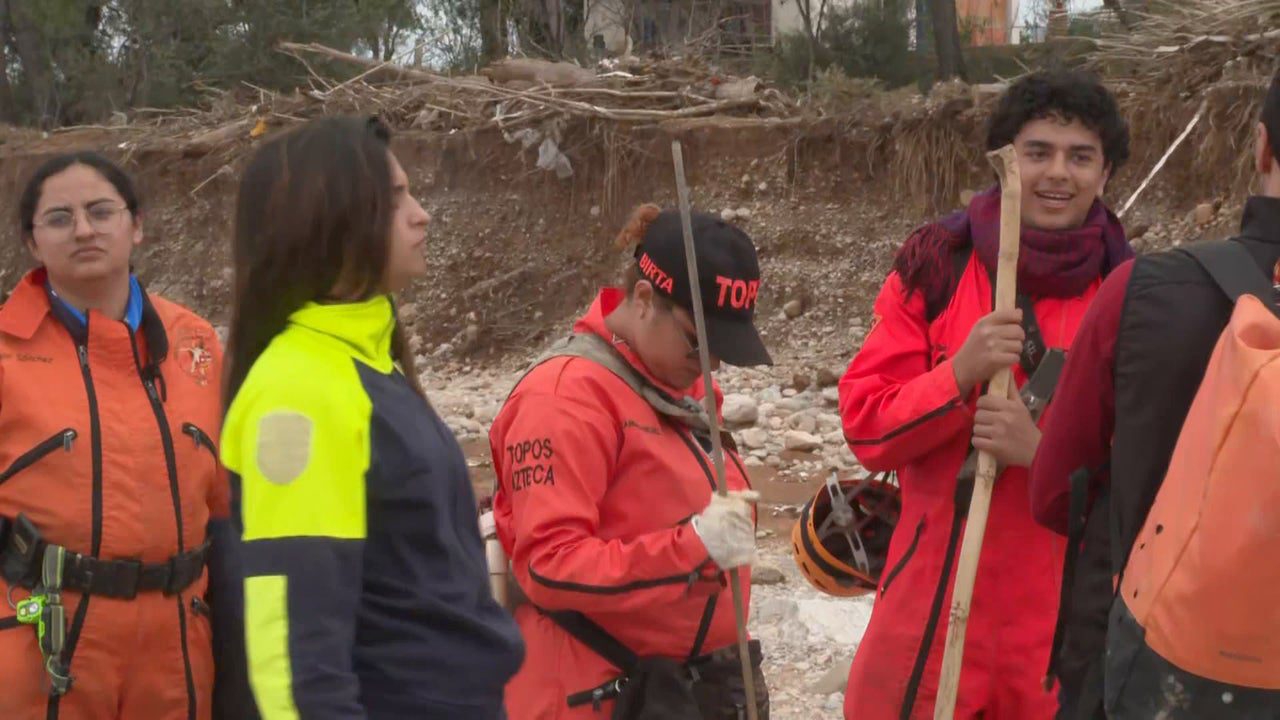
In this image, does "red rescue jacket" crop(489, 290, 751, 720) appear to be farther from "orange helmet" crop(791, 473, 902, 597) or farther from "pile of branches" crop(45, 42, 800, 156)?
"pile of branches" crop(45, 42, 800, 156)

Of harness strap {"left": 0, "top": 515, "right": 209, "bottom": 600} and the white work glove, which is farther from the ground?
the white work glove

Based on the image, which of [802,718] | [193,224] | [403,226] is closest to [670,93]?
[193,224]

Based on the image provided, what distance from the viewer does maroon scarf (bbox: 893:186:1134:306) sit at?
9.68ft

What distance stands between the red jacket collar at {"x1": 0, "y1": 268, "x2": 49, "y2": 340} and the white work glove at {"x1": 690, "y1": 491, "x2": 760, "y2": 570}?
1.62 m

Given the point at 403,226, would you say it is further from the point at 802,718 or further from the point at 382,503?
the point at 802,718

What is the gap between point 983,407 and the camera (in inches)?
110

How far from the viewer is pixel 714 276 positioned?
279cm

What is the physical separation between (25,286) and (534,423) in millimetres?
1404

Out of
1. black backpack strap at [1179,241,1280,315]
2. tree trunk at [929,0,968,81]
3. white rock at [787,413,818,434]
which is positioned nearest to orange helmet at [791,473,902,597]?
black backpack strap at [1179,241,1280,315]

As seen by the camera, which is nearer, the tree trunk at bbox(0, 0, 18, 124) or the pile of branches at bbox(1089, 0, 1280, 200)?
the pile of branches at bbox(1089, 0, 1280, 200)

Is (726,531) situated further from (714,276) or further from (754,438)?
(754,438)

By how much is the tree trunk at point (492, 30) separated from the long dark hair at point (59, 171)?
18537 millimetres

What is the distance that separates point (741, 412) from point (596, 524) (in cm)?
788

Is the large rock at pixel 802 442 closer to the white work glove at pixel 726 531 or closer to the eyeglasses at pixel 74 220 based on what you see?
the eyeglasses at pixel 74 220
